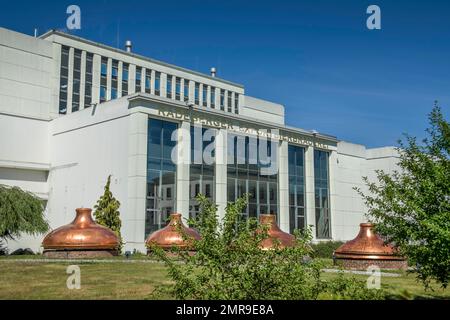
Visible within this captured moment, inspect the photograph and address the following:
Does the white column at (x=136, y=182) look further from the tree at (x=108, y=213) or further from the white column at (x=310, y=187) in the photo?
the white column at (x=310, y=187)

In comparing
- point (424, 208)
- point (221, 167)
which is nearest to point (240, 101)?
point (221, 167)

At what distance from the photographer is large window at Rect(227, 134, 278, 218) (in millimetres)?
39138

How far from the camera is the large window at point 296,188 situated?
4375 cm

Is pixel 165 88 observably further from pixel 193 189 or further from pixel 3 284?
pixel 3 284

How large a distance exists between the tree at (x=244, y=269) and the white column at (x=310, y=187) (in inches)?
1418

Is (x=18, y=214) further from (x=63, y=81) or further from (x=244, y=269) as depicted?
(x=244, y=269)

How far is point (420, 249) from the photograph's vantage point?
1006 cm

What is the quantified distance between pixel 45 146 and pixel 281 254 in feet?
118

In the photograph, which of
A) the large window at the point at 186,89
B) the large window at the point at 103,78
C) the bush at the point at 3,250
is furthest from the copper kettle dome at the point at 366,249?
the large window at the point at 186,89

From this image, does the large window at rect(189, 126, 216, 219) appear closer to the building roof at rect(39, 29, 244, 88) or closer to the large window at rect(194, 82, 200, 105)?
the building roof at rect(39, 29, 244, 88)

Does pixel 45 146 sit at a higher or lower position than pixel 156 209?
higher

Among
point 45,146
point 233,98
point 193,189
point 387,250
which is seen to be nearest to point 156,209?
point 193,189

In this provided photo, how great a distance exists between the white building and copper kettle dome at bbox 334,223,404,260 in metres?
9.07

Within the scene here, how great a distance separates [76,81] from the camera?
166ft
